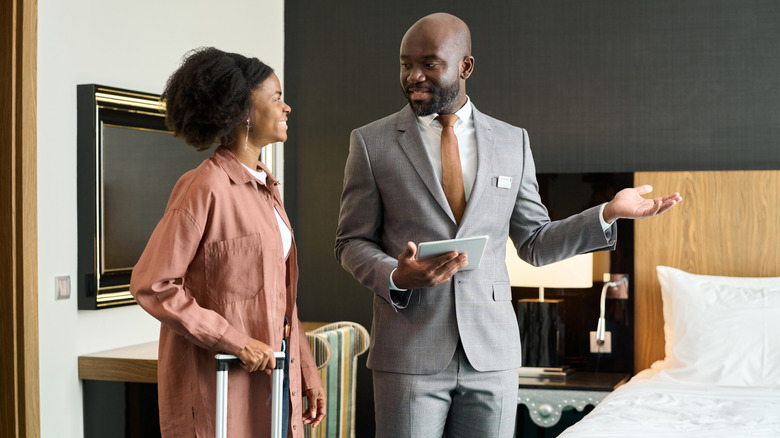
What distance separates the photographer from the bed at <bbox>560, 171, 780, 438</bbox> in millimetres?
2980

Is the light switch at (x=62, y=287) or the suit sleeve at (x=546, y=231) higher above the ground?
the suit sleeve at (x=546, y=231)

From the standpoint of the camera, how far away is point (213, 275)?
6.36ft

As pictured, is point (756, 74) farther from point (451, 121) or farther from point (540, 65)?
point (451, 121)

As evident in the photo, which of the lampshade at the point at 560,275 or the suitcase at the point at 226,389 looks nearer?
the suitcase at the point at 226,389

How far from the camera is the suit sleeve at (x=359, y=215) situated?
207 centimetres

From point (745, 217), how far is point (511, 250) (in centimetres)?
108

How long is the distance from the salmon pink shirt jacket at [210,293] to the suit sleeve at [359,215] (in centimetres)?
19

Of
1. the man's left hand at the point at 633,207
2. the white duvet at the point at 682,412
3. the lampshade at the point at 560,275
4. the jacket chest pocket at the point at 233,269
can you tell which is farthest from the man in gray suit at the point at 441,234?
the lampshade at the point at 560,275

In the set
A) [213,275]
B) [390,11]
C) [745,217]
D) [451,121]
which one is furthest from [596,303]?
[213,275]

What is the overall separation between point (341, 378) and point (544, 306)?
1.02 meters

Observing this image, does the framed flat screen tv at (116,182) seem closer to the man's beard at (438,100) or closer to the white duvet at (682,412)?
the man's beard at (438,100)

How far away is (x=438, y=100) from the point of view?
2121 millimetres

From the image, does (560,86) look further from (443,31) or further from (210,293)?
(210,293)

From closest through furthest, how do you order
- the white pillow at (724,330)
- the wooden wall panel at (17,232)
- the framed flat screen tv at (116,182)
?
the wooden wall panel at (17,232) → the framed flat screen tv at (116,182) → the white pillow at (724,330)
